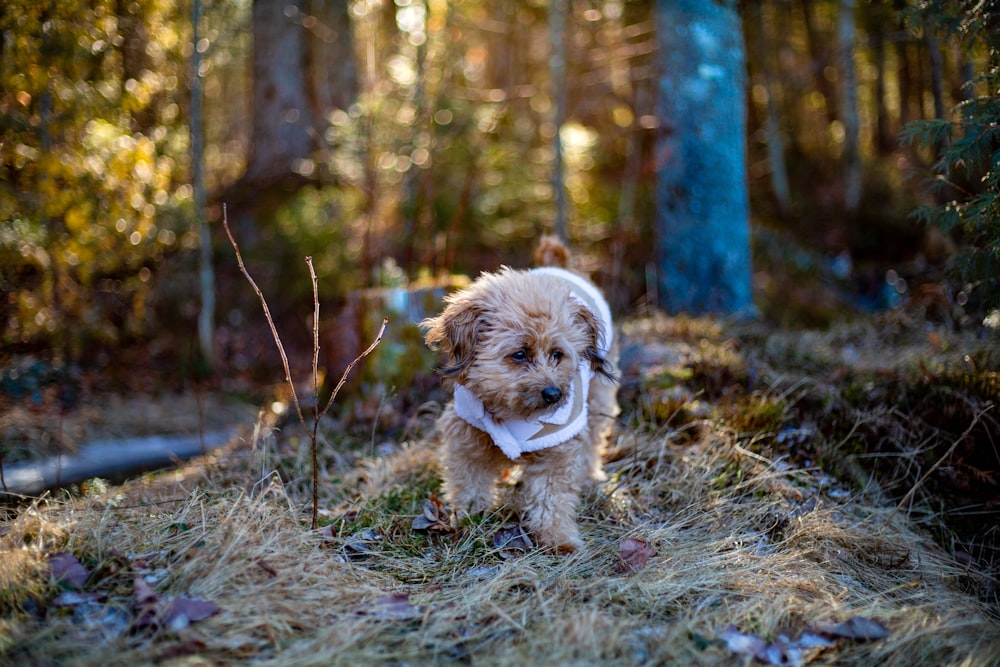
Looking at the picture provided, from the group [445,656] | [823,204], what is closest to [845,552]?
[445,656]

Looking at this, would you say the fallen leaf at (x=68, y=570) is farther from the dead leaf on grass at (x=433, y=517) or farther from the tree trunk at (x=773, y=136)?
the tree trunk at (x=773, y=136)

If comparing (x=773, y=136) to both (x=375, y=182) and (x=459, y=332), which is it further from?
(x=459, y=332)

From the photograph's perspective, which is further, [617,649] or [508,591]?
[508,591]

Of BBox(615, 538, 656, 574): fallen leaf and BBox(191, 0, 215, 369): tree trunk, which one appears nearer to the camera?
BBox(615, 538, 656, 574): fallen leaf

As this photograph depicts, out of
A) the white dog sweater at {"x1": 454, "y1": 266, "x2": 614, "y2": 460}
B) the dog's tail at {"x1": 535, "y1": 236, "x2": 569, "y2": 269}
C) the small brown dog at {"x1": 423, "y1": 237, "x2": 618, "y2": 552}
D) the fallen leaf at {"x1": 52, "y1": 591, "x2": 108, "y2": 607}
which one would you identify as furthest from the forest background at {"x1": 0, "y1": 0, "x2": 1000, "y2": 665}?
the dog's tail at {"x1": 535, "y1": 236, "x2": 569, "y2": 269}

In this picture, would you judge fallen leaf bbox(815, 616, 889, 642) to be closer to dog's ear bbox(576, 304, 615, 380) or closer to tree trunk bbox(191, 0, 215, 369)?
dog's ear bbox(576, 304, 615, 380)

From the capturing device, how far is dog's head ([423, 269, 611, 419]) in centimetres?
379

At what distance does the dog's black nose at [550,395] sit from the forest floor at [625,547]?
80cm

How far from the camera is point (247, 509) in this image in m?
3.57

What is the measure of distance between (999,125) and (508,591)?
12.7 feet

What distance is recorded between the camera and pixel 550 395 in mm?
3691

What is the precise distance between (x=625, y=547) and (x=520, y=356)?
3.78ft

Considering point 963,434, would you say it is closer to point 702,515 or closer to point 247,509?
point 702,515

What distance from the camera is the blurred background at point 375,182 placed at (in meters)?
6.71
